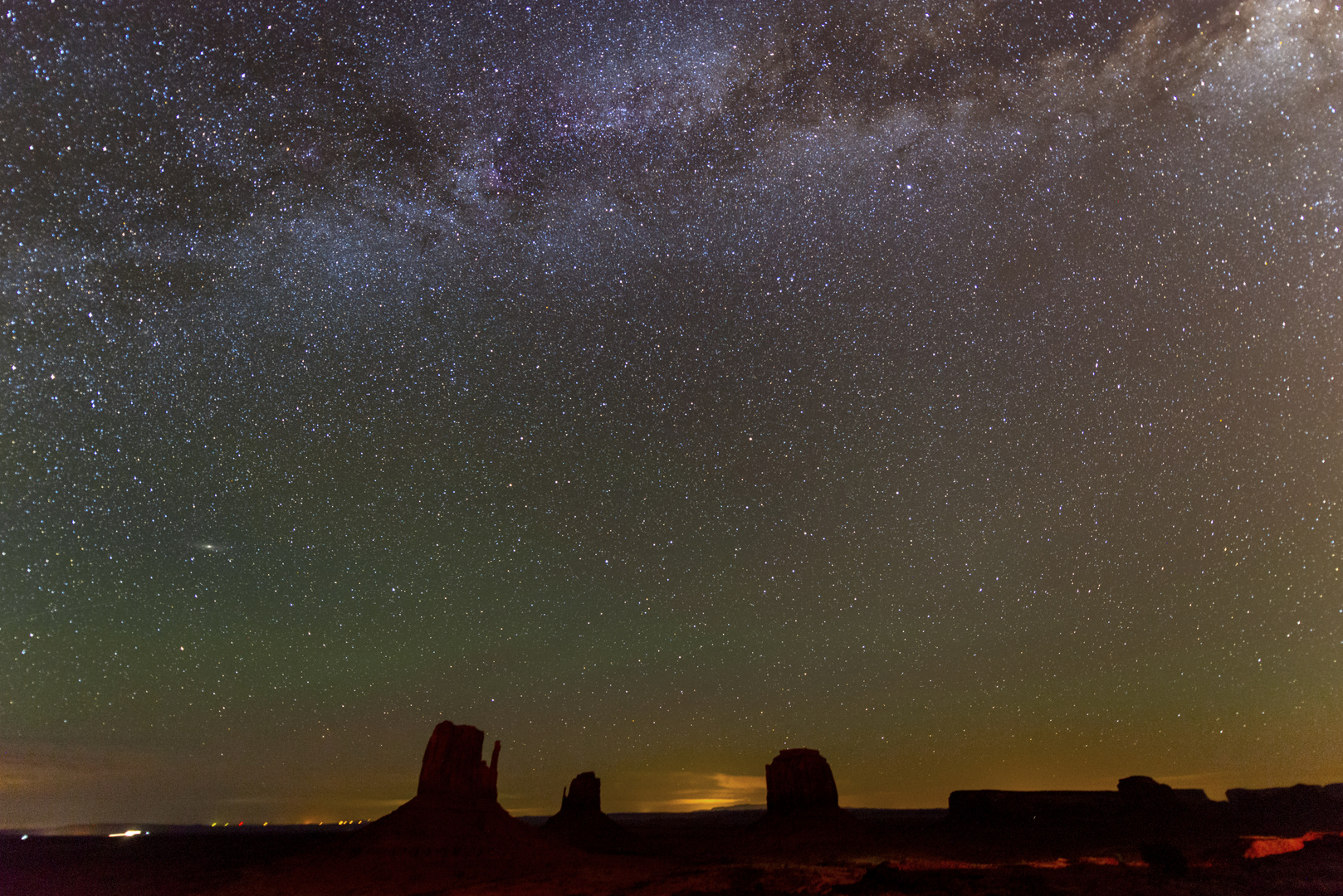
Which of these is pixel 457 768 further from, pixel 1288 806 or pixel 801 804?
pixel 1288 806

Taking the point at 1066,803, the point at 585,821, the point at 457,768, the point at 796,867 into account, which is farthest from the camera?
the point at 585,821


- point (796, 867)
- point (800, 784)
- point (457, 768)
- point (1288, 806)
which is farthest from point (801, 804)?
point (1288, 806)

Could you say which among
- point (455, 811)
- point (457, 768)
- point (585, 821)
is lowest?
point (585, 821)

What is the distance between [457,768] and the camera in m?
63.3

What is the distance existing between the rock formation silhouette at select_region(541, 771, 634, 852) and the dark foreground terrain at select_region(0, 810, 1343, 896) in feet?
22.0

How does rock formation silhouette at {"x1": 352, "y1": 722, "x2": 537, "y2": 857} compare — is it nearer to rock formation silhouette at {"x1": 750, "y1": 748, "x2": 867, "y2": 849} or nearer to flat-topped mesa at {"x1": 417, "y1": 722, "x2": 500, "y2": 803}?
flat-topped mesa at {"x1": 417, "y1": 722, "x2": 500, "y2": 803}

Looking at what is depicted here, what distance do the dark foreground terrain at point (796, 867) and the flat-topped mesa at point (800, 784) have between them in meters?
4.11

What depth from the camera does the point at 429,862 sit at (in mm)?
50281

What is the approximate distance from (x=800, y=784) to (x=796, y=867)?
136ft

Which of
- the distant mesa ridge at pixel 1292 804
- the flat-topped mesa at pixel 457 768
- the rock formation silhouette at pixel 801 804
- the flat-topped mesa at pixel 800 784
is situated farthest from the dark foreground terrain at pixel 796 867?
the distant mesa ridge at pixel 1292 804

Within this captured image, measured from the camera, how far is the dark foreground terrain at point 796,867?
31.6 metres

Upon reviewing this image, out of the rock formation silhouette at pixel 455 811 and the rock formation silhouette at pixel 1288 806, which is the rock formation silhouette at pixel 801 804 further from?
the rock formation silhouette at pixel 1288 806

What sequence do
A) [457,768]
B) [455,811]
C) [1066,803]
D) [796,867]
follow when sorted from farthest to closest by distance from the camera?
[1066,803] < [457,768] < [455,811] < [796,867]

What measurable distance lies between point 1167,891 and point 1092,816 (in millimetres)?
65348
